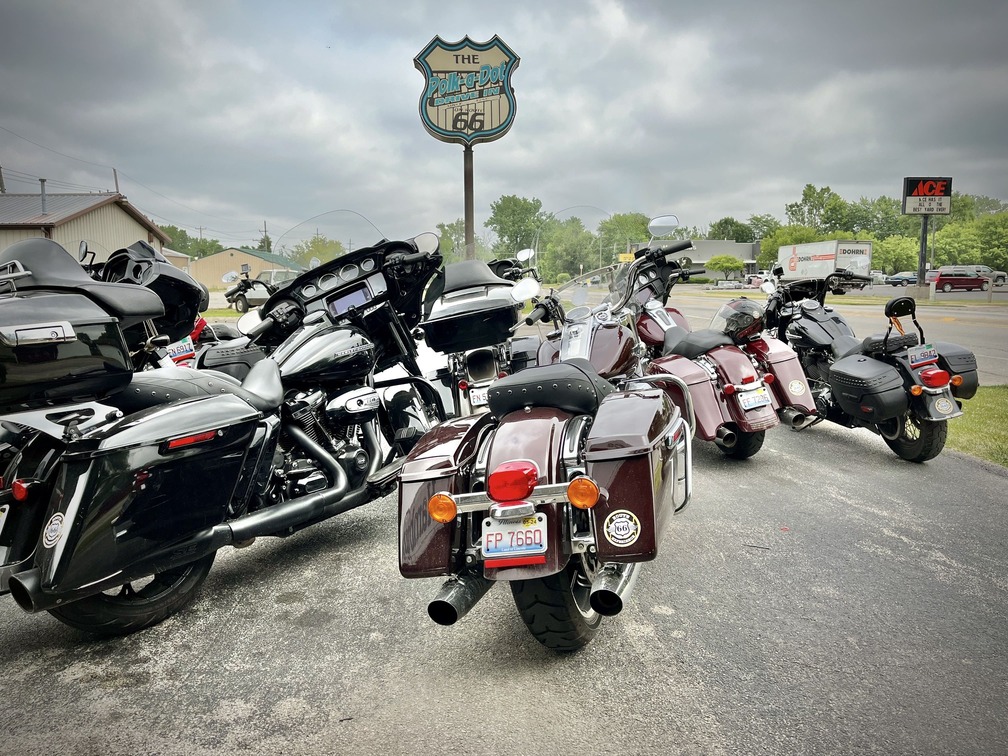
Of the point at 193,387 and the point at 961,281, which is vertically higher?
the point at 193,387

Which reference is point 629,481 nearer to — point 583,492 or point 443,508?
point 583,492

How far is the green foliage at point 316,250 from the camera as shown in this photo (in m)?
4.18

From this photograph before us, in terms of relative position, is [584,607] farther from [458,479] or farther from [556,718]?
[458,479]

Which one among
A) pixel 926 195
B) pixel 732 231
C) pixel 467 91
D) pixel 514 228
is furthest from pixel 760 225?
pixel 514 228

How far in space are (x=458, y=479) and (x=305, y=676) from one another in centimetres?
87

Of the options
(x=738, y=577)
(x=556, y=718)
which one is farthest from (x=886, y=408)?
(x=556, y=718)

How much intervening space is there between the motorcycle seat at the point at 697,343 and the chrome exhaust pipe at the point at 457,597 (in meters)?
2.89

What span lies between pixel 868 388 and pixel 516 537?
3.57 metres

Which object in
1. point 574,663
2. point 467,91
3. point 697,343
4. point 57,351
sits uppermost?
point 467,91

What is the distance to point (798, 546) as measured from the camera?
3289 mm

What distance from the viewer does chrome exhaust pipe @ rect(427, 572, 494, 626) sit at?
1931 millimetres

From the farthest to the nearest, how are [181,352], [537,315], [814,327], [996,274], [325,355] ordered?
1. [996,274]
2. [814,327]
3. [181,352]
4. [537,315]
5. [325,355]

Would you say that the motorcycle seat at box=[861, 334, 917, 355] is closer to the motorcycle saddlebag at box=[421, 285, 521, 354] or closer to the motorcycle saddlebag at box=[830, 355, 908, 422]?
the motorcycle saddlebag at box=[830, 355, 908, 422]

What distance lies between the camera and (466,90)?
1141 centimetres
